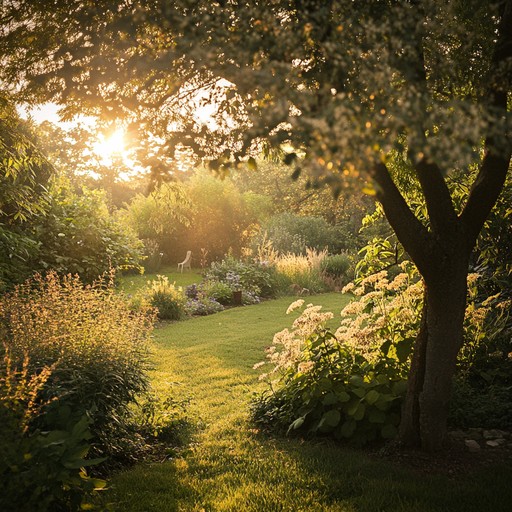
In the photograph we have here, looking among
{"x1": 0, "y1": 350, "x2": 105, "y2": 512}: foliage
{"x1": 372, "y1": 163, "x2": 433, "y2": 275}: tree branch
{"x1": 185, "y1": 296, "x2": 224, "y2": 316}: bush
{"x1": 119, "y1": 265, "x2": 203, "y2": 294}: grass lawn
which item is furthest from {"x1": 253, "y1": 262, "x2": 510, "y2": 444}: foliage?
{"x1": 119, "y1": 265, "x2": 203, "y2": 294}: grass lawn

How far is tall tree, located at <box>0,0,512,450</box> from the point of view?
1854 millimetres

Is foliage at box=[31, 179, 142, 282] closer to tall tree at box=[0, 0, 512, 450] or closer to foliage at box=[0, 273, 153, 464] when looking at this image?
foliage at box=[0, 273, 153, 464]

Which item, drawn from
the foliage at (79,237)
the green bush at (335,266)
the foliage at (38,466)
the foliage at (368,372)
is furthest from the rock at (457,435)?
the green bush at (335,266)

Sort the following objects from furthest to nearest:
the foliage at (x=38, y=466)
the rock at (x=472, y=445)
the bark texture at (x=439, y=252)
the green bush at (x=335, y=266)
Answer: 1. the green bush at (x=335, y=266)
2. the rock at (x=472, y=445)
3. the bark texture at (x=439, y=252)
4. the foliage at (x=38, y=466)

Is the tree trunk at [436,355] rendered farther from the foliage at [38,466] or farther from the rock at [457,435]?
the foliage at [38,466]

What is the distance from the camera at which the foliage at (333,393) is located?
428 centimetres

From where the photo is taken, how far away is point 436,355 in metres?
3.72

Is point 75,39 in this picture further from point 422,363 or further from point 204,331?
point 204,331

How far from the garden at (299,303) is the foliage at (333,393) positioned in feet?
0.07

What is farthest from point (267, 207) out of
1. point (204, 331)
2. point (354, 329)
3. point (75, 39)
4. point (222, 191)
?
point (75, 39)

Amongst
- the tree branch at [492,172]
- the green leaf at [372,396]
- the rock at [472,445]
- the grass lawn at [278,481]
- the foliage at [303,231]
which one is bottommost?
the grass lawn at [278,481]

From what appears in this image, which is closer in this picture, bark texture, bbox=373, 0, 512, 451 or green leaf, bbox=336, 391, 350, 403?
bark texture, bbox=373, 0, 512, 451

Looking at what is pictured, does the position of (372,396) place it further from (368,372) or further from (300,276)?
(300,276)

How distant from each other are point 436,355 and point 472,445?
0.94 metres
